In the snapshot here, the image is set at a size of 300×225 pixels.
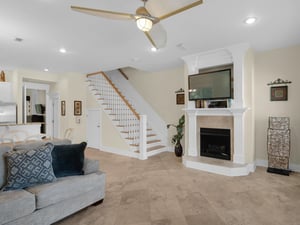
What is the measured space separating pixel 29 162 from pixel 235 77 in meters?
4.05

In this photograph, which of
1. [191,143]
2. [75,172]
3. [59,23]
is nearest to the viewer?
[75,172]

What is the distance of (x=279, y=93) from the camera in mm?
4121

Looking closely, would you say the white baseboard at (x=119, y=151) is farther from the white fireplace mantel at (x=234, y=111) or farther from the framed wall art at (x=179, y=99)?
the framed wall art at (x=179, y=99)

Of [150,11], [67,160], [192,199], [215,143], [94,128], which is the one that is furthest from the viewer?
[94,128]

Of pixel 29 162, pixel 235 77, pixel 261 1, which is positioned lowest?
pixel 29 162

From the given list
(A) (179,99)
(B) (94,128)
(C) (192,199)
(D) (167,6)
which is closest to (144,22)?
(D) (167,6)

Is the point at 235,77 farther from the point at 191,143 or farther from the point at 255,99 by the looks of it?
the point at 191,143

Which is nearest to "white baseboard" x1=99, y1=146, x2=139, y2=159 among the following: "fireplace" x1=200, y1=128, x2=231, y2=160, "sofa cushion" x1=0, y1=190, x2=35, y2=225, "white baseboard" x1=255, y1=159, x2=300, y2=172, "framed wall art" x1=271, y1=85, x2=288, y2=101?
"fireplace" x1=200, y1=128, x2=231, y2=160

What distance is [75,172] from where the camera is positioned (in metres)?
2.53

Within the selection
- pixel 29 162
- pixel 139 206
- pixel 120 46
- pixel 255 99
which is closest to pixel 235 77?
pixel 255 99

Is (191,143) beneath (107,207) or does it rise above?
above

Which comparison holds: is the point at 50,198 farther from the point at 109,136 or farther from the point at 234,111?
the point at 109,136

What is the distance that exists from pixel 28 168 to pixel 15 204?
1.36 feet

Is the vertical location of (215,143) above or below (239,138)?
below
